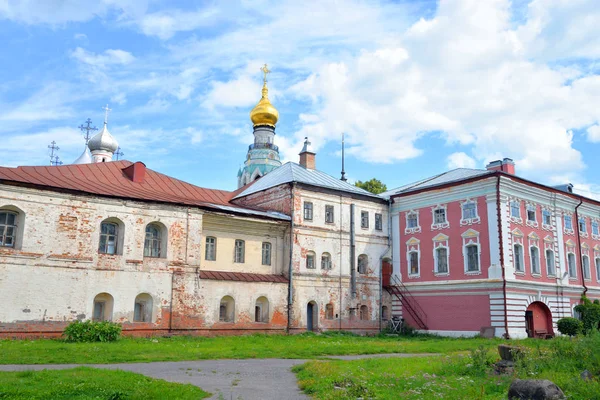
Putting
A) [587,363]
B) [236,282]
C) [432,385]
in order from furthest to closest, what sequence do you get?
[236,282] < [587,363] < [432,385]

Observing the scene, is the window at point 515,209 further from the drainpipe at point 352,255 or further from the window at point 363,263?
the drainpipe at point 352,255

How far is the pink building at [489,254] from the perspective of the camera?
90.8 ft

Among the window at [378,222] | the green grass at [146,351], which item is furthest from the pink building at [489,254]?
the green grass at [146,351]

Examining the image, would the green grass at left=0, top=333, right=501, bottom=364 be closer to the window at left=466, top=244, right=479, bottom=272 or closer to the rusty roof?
the rusty roof

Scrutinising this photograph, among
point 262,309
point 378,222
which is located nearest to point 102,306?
point 262,309

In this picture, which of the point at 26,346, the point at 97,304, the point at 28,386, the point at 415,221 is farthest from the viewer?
the point at 415,221

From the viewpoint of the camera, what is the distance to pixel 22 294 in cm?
2020

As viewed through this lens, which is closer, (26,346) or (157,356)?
(157,356)

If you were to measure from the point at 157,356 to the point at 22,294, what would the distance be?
812 centimetres

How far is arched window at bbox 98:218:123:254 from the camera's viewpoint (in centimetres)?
2298

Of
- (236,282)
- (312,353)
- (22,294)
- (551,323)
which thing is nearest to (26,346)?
(22,294)

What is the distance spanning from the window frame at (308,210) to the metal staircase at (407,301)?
6.67m

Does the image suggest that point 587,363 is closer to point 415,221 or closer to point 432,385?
point 432,385

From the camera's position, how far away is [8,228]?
2080 centimetres
